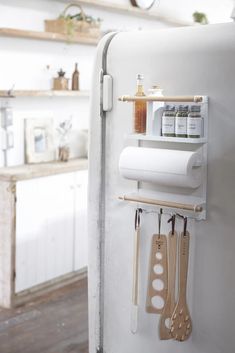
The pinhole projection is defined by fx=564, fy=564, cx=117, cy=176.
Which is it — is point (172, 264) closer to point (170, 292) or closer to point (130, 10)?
point (170, 292)

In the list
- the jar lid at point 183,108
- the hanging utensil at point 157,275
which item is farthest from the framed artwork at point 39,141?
the jar lid at point 183,108

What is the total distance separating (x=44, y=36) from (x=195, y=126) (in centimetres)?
228

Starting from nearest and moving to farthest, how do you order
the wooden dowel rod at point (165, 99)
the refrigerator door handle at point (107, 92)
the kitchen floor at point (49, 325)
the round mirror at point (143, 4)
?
the wooden dowel rod at point (165, 99), the refrigerator door handle at point (107, 92), the kitchen floor at point (49, 325), the round mirror at point (143, 4)

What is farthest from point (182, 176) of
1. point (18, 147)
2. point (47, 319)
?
point (18, 147)

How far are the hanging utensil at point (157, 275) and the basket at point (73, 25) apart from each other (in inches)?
93.2

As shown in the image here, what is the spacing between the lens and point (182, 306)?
2.32 metres

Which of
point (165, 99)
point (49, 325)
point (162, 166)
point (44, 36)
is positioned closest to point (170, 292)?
point (162, 166)

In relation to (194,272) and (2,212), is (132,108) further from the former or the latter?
(2,212)

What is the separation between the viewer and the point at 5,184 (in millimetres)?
3768

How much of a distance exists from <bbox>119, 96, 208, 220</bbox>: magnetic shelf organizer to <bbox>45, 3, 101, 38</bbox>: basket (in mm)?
2129

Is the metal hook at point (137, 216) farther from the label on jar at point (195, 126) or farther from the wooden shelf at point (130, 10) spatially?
the wooden shelf at point (130, 10)

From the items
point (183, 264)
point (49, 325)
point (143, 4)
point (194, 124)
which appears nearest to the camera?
point (194, 124)

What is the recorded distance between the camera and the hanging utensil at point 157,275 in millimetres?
2393

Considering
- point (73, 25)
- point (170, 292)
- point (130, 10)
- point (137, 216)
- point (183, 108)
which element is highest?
point (130, 10)
